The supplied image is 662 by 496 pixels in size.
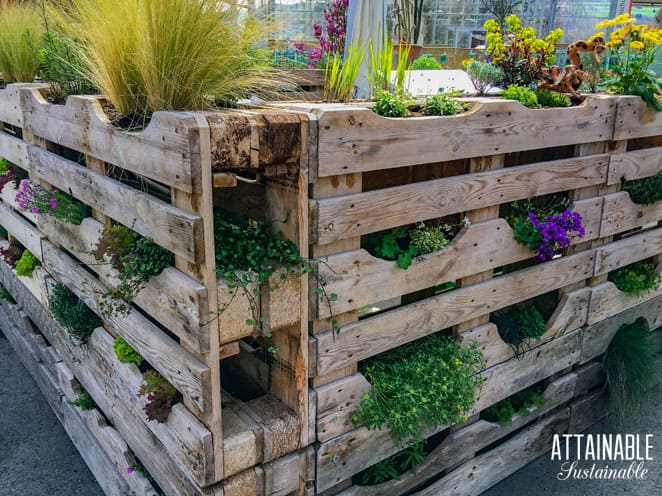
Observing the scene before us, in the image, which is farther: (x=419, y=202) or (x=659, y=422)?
(x=659, y=422)

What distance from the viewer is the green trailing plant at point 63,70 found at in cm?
283

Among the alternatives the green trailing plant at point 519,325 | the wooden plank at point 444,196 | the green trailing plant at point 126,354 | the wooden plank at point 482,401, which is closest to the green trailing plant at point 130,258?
the green trailing plant at point 126,354

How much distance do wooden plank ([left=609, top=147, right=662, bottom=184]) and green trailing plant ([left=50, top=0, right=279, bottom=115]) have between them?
2.05 metres

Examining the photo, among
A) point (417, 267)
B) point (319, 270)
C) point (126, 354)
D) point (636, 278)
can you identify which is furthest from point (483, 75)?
point (126, 354)

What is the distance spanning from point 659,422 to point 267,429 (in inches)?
116

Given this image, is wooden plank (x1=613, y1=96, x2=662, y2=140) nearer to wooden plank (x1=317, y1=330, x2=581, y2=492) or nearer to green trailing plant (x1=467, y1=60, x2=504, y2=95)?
green trailing plant (x1=467, y1=60, x2=504, y2=95)

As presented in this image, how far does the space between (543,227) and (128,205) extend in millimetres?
1883

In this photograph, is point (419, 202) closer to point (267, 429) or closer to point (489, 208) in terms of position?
point (489, 208)

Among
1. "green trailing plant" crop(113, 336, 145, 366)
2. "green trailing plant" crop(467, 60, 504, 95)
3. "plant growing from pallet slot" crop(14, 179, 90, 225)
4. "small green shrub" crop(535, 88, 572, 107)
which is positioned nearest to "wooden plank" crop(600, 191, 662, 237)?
"small green shrub" crop(535, 88, 572, 107)

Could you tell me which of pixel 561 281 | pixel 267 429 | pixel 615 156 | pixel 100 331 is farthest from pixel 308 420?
pixel 615 156

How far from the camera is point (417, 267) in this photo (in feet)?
8.30

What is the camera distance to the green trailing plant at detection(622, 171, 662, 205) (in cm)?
353

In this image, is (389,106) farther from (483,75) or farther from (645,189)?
(645,189)

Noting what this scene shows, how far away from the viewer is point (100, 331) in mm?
2918
